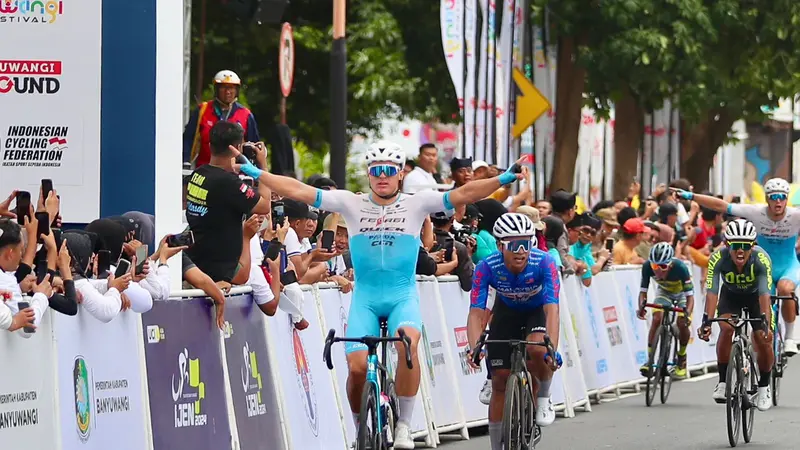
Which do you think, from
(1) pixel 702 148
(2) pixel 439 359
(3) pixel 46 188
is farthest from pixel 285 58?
(1) pixel 702 148

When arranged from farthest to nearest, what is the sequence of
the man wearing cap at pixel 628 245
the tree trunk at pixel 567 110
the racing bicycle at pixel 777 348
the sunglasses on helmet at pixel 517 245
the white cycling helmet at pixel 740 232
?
the tree trunk at pixel 567 110 → the man wearing cap at pixel 628 245 → the racing bicycle at pixel 777 348 → the white cycling helmet at pixel 740 232 → the sunglasses on helmet at pixel 517 245

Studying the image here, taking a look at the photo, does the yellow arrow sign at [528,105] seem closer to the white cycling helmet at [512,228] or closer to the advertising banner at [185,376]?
the white cycling helmet at [512,228]

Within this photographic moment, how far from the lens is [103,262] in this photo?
11047 mm

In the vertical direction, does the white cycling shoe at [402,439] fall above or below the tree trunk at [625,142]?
below

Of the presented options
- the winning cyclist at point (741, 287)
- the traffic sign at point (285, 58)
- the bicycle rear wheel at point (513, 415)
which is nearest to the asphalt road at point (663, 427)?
the winning cyclist at point (741, 287)

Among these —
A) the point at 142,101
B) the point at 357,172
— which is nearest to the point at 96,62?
the point at 142,101

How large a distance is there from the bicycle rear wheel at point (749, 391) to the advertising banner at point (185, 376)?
193 inches

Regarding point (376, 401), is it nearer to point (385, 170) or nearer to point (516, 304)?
point (385, 170)

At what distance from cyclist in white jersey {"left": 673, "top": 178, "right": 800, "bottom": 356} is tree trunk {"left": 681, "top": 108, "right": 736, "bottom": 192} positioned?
1625 centimetres

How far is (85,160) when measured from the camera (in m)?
13.4

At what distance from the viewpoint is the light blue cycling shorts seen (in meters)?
12.1

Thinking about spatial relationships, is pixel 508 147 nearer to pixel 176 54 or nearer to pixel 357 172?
pixel 176 54

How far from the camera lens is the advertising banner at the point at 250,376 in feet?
39.7

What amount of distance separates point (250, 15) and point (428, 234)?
18.1 ft
